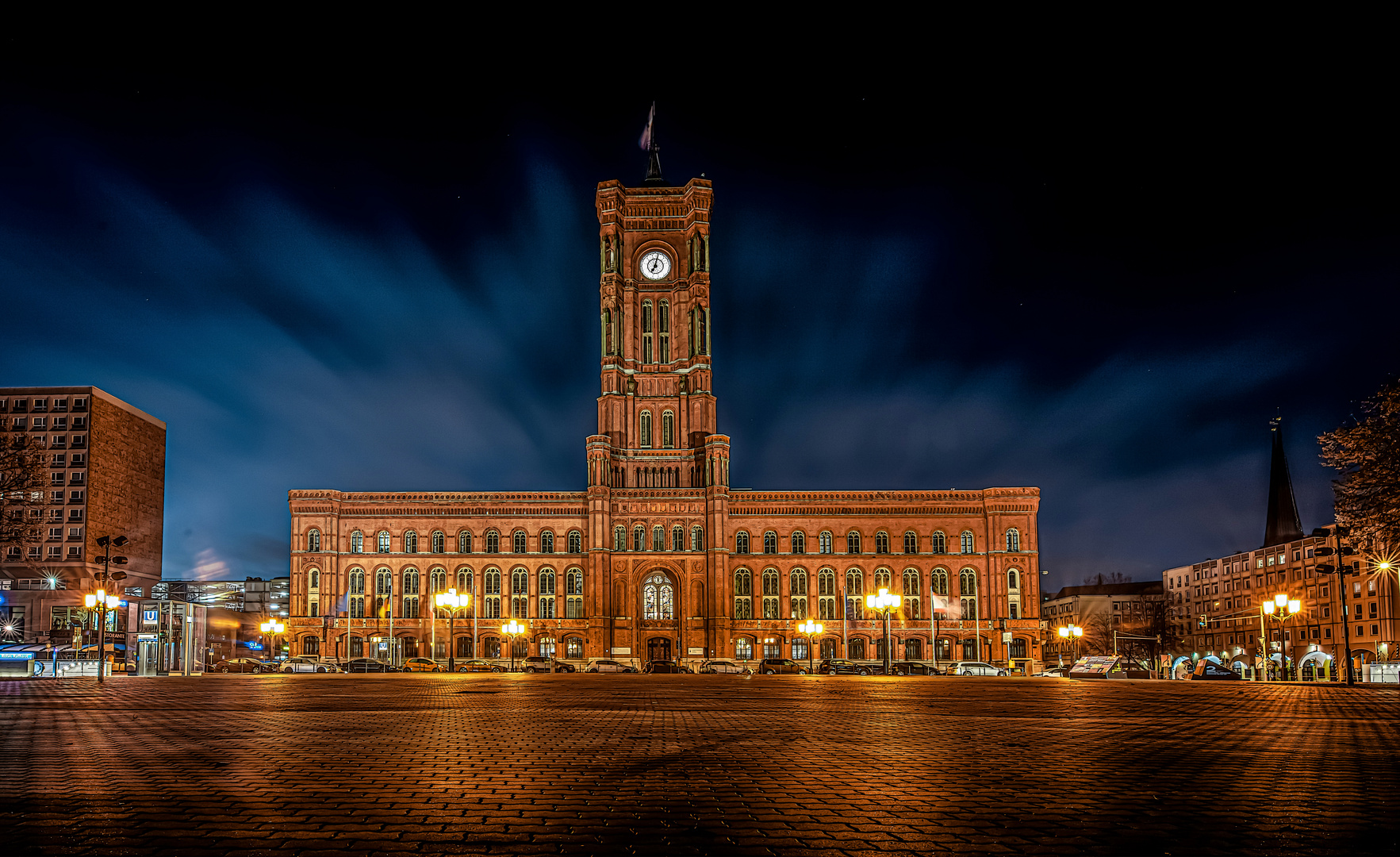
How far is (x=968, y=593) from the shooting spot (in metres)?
87.9

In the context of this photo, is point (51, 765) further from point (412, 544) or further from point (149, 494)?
point (149, 494)

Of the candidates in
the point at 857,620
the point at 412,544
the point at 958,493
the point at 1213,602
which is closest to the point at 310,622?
the point at 412,544

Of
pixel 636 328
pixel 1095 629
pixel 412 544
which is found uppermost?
pixel 636 328

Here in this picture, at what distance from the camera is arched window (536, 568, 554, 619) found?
87.8 metres

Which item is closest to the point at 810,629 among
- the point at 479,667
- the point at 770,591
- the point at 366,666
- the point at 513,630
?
the point at 770,591

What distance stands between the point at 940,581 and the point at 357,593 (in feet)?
148

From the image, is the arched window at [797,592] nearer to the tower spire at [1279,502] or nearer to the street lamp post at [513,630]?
the street lamp post at [513,630]

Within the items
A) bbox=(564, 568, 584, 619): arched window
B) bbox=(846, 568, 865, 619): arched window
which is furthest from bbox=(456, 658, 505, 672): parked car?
bbox=(846, 568, 865, 619): arched window

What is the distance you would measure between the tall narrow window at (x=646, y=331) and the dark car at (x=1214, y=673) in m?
54.3

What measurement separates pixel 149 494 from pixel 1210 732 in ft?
476

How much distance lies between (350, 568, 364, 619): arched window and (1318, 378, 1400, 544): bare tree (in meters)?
70.3

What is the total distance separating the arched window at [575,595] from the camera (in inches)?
3447

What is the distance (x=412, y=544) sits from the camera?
88250mm

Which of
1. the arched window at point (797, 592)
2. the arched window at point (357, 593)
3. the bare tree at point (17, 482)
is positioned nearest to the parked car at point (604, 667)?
the arched window at point (797, 592)
